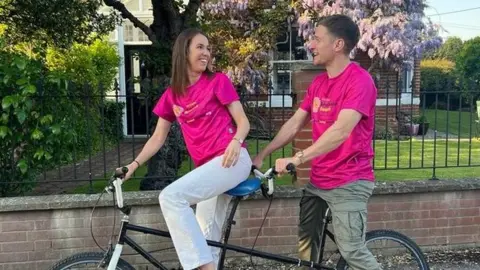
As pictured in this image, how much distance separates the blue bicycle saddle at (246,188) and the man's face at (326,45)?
2.66ft

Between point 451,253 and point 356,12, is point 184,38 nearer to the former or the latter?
point 451,253

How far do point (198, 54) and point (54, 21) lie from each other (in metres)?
5.25

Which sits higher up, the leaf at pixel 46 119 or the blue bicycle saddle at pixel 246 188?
the leaf at pixel 46 119

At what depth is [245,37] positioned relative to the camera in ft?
40.9

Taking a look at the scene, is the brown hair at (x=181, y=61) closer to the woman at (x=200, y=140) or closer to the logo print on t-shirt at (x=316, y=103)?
the woman at (x=200, y=140)

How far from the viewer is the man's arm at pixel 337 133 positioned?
8.55 ft

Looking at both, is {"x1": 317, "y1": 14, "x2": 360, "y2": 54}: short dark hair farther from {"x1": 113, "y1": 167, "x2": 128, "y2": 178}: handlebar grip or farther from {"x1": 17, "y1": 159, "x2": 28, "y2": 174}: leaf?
{"x1": 17, "y1": 159, "x2": 28, "y2": 174}: leaf

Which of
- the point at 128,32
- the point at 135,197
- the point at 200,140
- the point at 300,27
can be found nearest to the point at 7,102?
the point at 135,197

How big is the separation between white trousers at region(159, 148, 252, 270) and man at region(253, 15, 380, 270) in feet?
0.99

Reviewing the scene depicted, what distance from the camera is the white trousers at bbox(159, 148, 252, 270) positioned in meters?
2.69

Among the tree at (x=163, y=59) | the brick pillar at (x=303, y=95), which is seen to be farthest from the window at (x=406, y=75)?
the brick pillar at (x=303, y=95)

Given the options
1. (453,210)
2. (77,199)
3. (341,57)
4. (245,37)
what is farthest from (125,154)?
(341,57)

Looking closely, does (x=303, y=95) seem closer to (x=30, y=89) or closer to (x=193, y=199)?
(x=193, y=199)

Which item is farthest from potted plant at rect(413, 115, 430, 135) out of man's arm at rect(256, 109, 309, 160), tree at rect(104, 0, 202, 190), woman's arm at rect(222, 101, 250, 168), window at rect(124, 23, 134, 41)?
window at rect(124, 23, 134, 41)
